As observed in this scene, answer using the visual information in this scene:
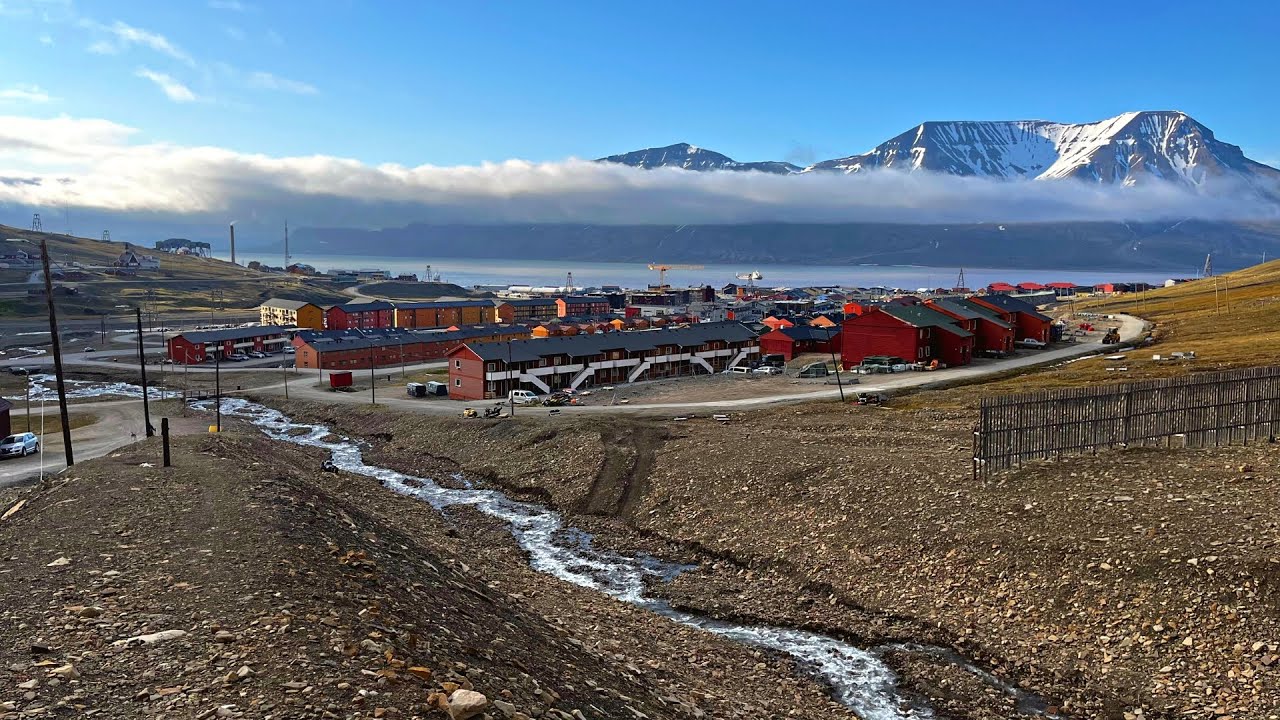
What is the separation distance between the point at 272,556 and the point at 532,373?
54429 millimetres

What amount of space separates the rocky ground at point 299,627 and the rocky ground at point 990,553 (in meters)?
5.01

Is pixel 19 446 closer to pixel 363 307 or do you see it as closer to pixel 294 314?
pixel 363 307

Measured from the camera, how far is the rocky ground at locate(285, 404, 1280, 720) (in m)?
18.7

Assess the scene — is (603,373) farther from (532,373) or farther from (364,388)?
(364,388)

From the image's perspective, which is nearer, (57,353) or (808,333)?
(57,353)

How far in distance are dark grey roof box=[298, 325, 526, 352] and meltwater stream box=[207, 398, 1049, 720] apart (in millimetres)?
47067

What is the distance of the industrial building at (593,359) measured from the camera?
232ft

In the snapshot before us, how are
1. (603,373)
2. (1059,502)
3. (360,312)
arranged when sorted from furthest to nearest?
(360,312) < (603,373) < (1059,502)

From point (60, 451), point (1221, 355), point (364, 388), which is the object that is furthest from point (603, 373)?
point (1221, 355)

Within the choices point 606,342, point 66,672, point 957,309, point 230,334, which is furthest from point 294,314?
point 66,672

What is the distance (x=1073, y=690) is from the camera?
18.5m

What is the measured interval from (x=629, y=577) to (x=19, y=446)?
40.3 meters

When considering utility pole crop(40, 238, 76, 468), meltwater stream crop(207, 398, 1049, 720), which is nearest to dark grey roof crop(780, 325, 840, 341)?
meltwater stream crop(207, 398, 1049, 720)

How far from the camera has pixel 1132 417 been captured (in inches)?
1173
